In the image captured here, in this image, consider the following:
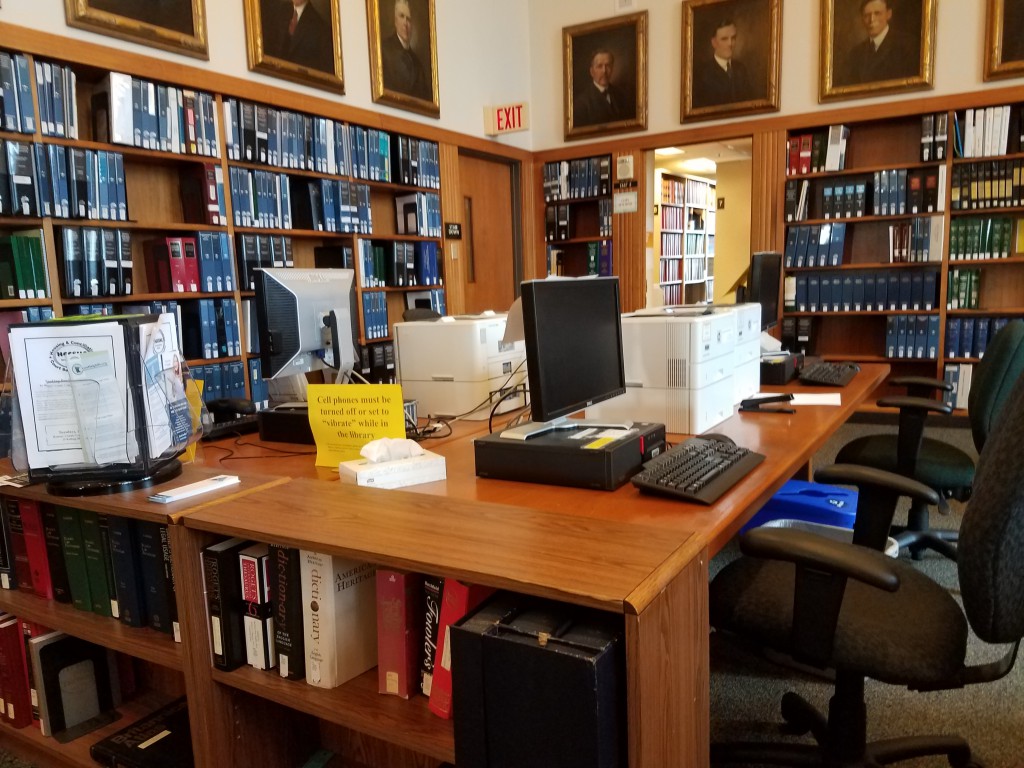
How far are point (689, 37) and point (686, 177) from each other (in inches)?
110

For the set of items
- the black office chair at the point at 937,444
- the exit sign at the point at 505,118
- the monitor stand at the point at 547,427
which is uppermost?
the exit sign at the point at 505,118

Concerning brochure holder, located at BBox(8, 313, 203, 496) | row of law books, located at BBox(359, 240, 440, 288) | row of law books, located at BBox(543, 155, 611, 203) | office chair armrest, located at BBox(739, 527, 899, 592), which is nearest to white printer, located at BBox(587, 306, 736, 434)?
office chair armrest, located at BBox(739, 527, 899, 592)

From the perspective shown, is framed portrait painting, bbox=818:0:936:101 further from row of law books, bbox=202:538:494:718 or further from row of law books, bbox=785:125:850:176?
row of law books, bbox=202:538:494:718

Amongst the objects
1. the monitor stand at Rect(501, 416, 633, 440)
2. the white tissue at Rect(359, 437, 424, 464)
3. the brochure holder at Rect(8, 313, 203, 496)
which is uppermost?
the brochure holder at Rect(8, 313, 203, 496)

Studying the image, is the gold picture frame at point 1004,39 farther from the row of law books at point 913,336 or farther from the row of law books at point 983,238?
the row of law books at point 913,336

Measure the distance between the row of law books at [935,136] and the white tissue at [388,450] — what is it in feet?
14.5

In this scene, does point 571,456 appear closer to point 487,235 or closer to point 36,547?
point 36,547

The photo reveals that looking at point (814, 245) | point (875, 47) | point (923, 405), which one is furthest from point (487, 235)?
point (923, 405)

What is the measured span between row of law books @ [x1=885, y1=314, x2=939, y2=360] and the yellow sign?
430 centimetres

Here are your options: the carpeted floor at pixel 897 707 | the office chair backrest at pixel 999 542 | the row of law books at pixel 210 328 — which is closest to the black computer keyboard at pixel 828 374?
the carpeted floor at pixel 897 707

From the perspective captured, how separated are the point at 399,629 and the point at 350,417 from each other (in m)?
0.63

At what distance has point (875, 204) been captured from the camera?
482cm

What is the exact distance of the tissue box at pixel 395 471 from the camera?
1506mm

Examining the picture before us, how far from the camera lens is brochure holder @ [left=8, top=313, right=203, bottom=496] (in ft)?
4.80
